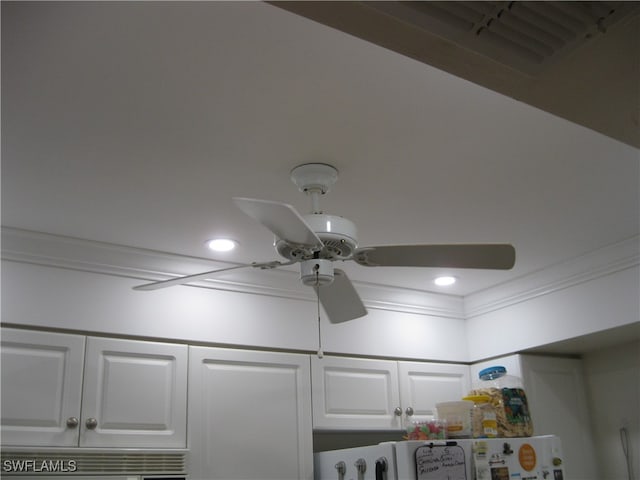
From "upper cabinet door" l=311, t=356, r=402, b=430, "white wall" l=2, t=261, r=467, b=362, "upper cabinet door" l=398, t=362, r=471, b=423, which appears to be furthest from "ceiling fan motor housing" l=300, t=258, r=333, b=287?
"upper cabinet door" l=398, t=362, r=471, b=423

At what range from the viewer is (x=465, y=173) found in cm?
205

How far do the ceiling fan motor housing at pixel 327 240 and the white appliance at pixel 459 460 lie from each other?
32.5 inches

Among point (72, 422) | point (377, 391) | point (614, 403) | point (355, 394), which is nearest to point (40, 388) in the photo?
point (72, 422)

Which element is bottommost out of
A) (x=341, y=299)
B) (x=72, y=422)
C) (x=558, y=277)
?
(x=72, y=422)

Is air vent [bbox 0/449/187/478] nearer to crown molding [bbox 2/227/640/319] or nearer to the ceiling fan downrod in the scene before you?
crown molding [bbox 2/227/640/319]

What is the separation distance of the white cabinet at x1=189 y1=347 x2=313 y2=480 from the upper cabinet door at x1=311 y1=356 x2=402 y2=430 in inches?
2.9

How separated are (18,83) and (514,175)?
4.69 feet

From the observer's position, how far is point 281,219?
5.11 feet

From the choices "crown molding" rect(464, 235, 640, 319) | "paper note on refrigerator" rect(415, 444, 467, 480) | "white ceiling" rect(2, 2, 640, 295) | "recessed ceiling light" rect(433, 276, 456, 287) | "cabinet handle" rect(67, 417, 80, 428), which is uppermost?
"white ceiling" rect(2, 2, 640, 295)

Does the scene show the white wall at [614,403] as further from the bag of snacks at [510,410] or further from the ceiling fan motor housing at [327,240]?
the ceiling fan motor housing at [327,240]

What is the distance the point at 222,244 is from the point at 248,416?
27.7 inches

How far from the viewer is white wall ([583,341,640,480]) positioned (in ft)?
10.0

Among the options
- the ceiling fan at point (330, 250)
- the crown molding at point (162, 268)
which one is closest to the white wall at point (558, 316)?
the crown molding at point (162, 268)

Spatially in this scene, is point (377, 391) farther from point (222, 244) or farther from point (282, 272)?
point (222, 244)
